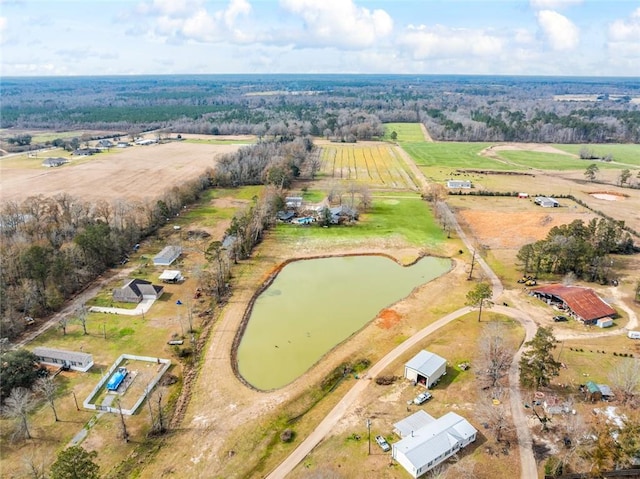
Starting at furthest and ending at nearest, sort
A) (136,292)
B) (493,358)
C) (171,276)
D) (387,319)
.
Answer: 1. (171,276)
2. (136,292)
3. (387,319)
4. (493,358)

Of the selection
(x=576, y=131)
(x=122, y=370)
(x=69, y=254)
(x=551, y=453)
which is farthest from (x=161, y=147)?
(x=576, y=131)

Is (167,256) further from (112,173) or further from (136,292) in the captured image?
(112,173)

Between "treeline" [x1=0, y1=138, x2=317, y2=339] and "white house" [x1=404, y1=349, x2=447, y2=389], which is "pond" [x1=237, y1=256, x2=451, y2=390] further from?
"white house" [x1=404, y1=349, x2=447, y2=389]

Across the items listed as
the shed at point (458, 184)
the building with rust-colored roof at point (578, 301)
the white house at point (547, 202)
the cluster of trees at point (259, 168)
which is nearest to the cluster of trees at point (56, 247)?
the cluster of trees at point (259, 168)

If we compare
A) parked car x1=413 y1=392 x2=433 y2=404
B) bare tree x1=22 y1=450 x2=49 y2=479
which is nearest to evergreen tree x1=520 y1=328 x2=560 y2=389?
parked car x1=413 y1=392 x2=433 y2=404

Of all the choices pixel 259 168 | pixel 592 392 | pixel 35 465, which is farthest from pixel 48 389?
pixel 259 168

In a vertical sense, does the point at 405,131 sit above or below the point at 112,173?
above

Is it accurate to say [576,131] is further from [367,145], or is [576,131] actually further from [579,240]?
[579,240]
